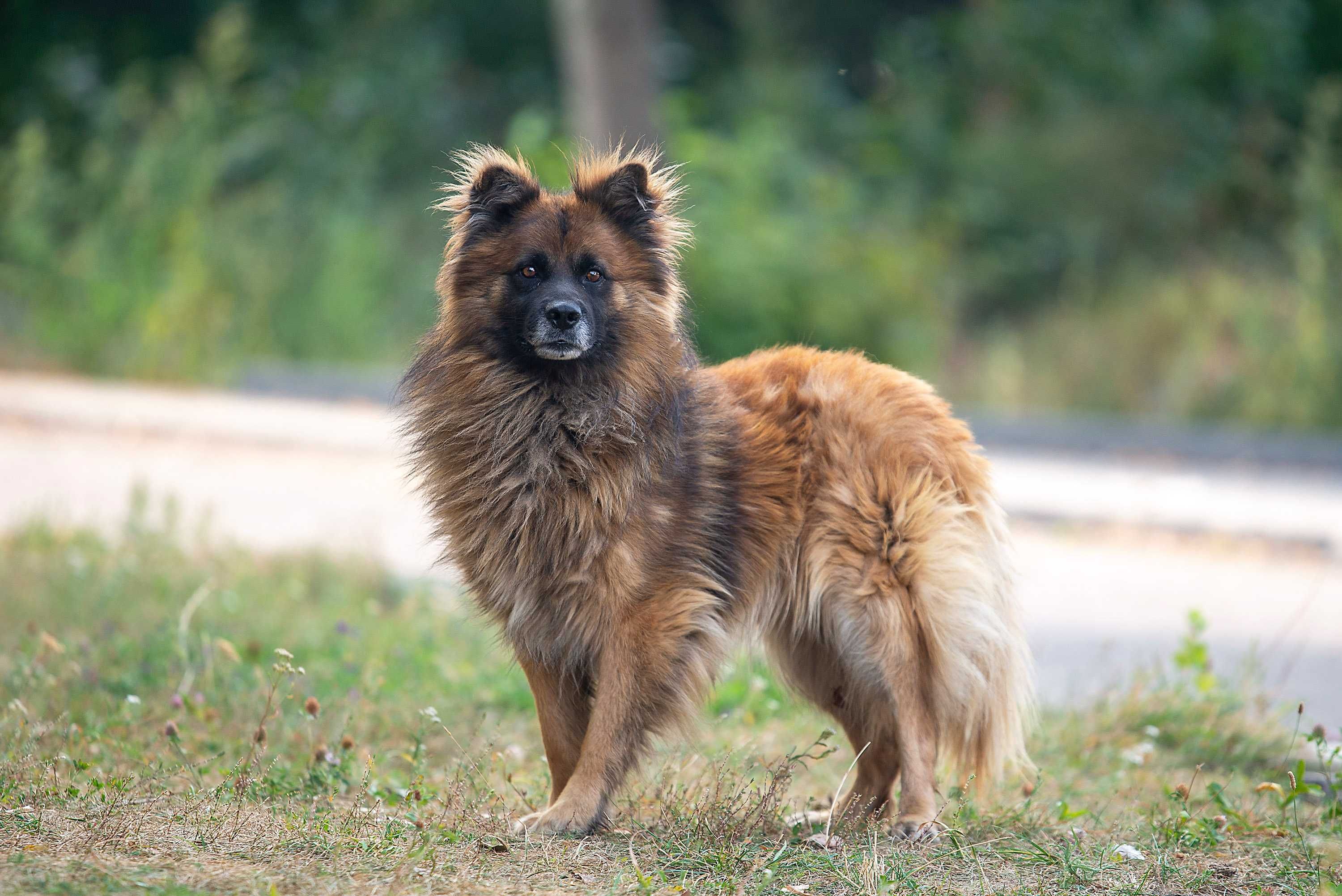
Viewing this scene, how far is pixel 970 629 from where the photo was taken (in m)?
4.09

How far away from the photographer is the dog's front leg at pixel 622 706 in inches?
148

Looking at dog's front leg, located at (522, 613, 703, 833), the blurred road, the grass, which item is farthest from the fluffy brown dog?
the blurred road

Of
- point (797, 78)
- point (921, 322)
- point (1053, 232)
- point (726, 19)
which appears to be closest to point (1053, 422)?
point (921, 322)

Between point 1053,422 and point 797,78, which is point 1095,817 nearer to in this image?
point 1053,422

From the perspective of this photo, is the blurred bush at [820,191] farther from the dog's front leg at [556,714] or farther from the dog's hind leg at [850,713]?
the dog's front leg at [556,714]

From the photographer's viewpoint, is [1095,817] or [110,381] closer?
[1095,817]

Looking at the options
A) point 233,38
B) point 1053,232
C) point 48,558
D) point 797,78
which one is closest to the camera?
point 48,558

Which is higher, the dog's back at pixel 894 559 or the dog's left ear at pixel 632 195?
the dog's left ear at pixel 632 195

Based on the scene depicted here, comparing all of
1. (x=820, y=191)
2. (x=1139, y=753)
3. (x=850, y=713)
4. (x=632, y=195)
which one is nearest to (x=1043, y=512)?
(x=1139, y=753)

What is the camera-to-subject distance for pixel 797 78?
2095 cm

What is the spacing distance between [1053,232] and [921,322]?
13.6 feet

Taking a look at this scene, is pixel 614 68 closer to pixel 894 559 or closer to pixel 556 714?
pixel 894 559

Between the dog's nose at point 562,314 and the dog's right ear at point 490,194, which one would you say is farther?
the dog's right ear at point 490,194

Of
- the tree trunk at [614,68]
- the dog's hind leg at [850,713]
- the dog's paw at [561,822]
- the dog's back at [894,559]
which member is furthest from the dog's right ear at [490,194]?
the tree trunk at [614,68]
